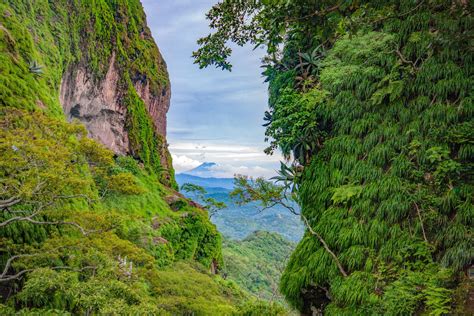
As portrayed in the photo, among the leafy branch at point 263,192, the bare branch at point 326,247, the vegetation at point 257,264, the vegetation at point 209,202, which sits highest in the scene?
the leafy branch at point 263,192

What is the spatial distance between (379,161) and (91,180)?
364 inches

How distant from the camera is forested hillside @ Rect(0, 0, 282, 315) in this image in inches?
313

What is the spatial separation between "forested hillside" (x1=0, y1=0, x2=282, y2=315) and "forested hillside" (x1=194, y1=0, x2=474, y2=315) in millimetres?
4654

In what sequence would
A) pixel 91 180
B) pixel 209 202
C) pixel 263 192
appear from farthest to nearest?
pixel 209 202
pixel 91 180
pixel 263 192

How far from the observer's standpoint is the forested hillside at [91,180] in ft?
26.1

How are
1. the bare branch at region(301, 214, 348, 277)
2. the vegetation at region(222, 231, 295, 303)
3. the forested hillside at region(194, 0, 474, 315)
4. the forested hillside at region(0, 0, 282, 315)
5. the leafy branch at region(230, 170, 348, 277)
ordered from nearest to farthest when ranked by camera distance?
the forested hillside at region(194, 0, 474, 315)
the forested hillside at region(0, 0, 282, 315)
the bare branch at region(301, 214, 348, 277)
the leafy branch at region(230, 170, 348, 277)
the vegetation at region(222, 231, 295, 303)

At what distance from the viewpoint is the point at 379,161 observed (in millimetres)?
8609

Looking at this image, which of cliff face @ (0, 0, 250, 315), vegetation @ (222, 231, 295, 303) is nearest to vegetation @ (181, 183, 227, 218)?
cliff face @ (0, 0, 250, 315)

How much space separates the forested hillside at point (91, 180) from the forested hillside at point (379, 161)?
4.65 metres

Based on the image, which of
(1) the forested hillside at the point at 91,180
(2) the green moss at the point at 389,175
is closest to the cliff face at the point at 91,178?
(1) the forested hillside at the point at 91,180

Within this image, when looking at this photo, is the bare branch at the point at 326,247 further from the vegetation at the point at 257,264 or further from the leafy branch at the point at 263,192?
the vegetation at the point at 257,264

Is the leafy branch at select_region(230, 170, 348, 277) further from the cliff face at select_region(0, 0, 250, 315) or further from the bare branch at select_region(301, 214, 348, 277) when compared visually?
the cliff face at select_region(0, 0, 250, 315)

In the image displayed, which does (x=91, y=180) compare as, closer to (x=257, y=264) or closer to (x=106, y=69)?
(x=106, y=69)

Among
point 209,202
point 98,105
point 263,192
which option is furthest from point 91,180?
point 209,202
